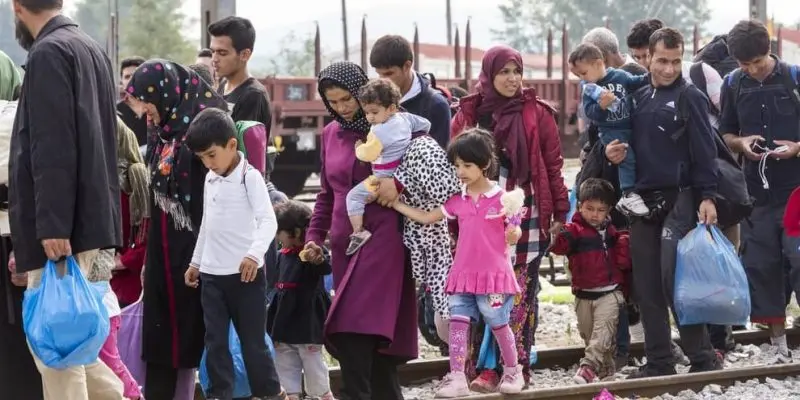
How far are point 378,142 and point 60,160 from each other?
5.94ft

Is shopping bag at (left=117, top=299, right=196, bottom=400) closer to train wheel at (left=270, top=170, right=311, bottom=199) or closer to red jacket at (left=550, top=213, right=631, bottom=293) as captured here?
red jacket at (left=550, top=213, right=631, bottom=293)

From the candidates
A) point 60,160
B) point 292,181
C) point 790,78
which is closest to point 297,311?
point 60,160

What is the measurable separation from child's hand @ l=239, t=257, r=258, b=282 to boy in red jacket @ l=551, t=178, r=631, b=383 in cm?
246

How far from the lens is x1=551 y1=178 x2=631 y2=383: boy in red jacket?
341 inches

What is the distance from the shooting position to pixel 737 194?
8.74 metres

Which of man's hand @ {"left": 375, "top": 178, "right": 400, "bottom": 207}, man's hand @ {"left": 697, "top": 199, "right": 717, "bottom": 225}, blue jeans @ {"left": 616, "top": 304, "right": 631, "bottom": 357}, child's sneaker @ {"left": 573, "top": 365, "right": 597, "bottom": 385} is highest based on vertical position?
man's hand @ {"left": 375, "top": 178, "right": 400, "bottom": 207}

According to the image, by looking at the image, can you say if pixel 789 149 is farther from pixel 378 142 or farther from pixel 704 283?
pixel 378 142

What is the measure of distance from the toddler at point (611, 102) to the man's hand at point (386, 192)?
185 cm

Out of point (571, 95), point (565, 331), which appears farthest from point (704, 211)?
point (571, 95)

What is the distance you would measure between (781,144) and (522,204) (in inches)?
105

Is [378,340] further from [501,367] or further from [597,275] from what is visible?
[597,275]

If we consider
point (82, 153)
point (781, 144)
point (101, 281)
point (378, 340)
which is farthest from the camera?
point (781, 144)

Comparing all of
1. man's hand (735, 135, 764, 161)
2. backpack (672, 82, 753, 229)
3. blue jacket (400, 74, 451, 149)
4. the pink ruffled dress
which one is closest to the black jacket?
the pink ruffled dress

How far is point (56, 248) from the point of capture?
230 inches
